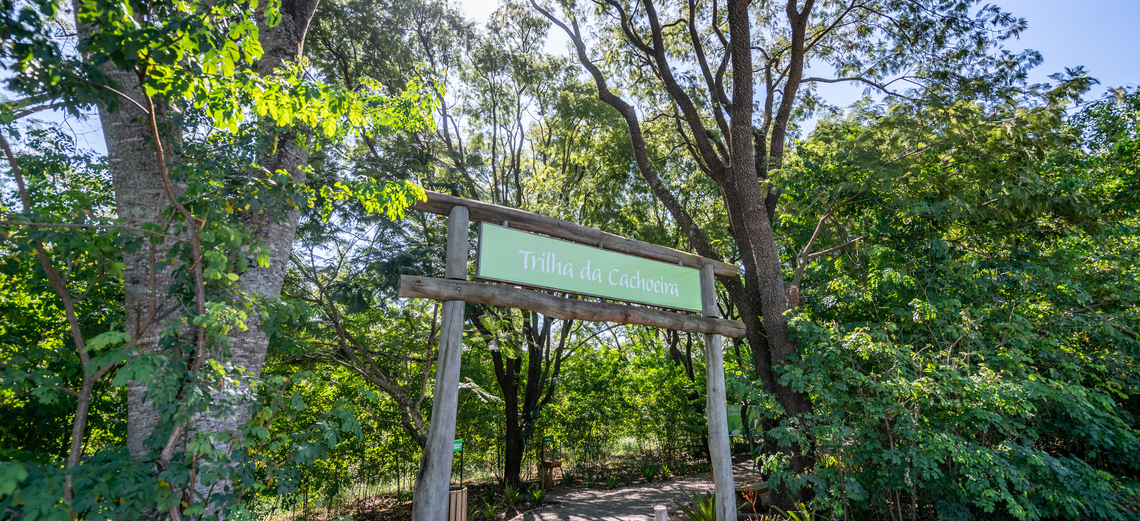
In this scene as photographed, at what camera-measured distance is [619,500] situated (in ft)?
27.9

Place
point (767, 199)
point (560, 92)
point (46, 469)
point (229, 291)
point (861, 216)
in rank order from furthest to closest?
point (560, 92) < point (767, 199) < point (861, 216) < point (229, 291) < point (46, 469)

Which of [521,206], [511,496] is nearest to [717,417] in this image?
[511,496]

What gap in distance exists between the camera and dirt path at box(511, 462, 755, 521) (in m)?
7.26

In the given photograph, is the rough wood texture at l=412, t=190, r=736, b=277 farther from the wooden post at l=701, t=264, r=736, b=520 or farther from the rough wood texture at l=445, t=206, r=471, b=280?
the wooden post at l=701, t=264, r=736, b=520

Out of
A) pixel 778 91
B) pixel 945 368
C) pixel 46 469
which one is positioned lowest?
pixel 46 469

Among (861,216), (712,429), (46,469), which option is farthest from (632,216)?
(46,469)

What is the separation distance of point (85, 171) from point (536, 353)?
670cm

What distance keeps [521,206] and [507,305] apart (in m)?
5.37

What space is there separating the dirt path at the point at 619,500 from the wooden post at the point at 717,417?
2.79 meters

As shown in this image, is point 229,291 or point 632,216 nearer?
point 229,291

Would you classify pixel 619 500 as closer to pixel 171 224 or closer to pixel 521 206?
pixel 521 206

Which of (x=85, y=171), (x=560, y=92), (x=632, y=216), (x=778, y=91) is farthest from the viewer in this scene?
(x=632, y=216)

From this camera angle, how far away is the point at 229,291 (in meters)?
2.30

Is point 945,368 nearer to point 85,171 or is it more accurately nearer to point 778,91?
point 778,91
